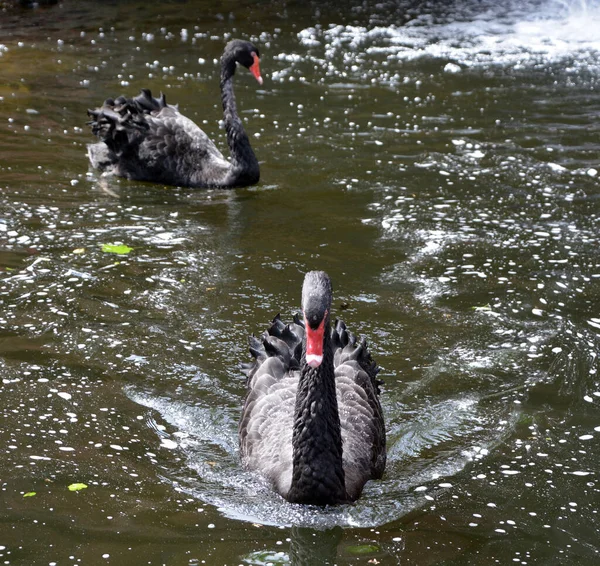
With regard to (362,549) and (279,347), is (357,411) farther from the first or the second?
(362,549)

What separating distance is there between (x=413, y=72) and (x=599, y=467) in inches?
362

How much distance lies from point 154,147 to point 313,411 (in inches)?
215

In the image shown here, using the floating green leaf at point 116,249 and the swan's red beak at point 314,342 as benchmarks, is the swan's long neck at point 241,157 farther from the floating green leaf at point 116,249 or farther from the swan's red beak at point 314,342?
the swan's red beak at point 314,342

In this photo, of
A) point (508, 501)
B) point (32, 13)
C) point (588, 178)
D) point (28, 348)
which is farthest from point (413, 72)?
point (508, 501)

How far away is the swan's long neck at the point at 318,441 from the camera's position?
4.39 meters

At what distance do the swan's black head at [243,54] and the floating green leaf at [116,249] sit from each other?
2838mm

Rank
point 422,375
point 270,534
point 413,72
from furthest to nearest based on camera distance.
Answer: point 413,72
point 422,375
point 270,534

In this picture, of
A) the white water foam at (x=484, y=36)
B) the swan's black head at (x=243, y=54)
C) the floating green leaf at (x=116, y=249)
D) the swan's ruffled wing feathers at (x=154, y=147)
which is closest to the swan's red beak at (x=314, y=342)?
the floating green leaf at (x=116, y=249)

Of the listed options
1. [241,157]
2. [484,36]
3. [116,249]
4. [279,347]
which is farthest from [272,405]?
[484,36]

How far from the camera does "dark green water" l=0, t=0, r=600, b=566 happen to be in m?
4.41

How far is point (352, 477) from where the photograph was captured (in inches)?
182

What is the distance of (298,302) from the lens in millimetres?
6773

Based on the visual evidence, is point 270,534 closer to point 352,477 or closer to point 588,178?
point 352,477

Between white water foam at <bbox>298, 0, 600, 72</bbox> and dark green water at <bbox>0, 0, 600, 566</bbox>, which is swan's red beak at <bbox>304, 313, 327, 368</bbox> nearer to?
dark green water at <bbox>0, 0, 600, 566</bbox>
